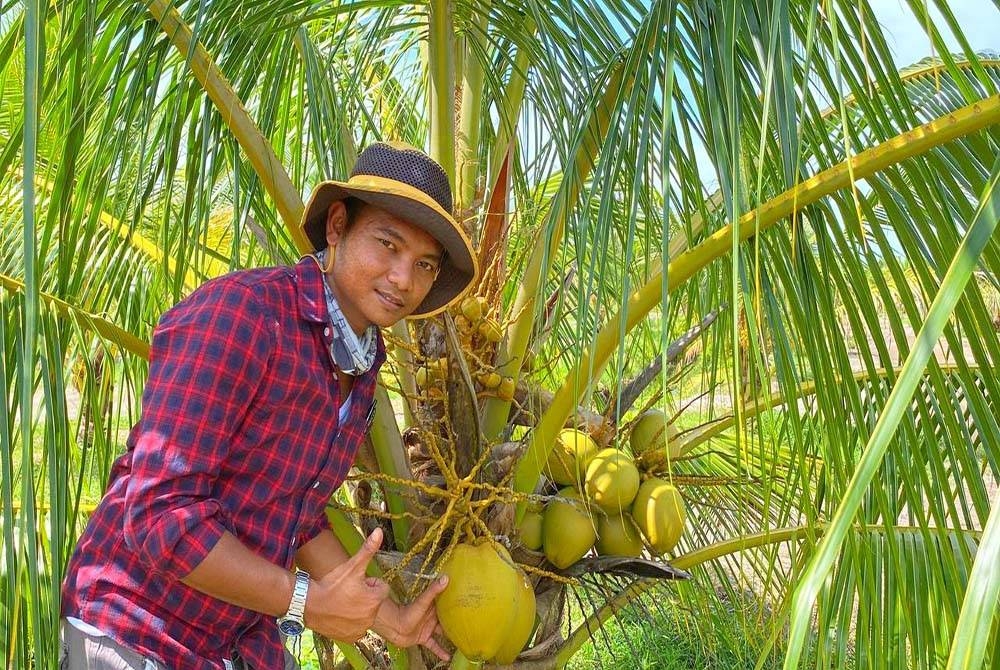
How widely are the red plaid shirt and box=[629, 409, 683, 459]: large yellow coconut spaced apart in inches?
25.7

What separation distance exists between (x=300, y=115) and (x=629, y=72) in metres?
1.13

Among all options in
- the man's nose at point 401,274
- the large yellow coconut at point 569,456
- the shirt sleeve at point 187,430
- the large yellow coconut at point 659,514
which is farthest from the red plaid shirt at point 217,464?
the large yellow coconut at point 659,514

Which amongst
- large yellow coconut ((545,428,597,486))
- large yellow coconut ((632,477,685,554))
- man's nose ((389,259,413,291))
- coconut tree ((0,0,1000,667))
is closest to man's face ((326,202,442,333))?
man's nose ((389,259,413,291))

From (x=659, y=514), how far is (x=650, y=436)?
0.61ft

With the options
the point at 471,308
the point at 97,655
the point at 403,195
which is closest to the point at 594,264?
the point at 403,195

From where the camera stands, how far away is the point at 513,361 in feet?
6.02

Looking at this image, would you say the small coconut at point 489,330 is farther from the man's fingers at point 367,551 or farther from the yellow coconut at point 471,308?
the man's fingers at point 367,551

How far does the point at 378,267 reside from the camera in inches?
56.4

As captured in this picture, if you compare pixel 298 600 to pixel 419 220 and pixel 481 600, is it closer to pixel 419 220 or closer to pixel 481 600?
pixel 481 600

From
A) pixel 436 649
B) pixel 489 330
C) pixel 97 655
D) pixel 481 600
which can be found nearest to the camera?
pixel 97 655

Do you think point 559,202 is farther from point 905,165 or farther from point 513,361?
point 513,361

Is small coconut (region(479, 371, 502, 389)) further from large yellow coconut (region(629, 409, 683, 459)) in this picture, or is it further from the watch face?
the watch face

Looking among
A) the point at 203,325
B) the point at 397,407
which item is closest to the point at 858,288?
the point at 203,325

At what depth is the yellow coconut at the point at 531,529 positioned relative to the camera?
180 centimetres
